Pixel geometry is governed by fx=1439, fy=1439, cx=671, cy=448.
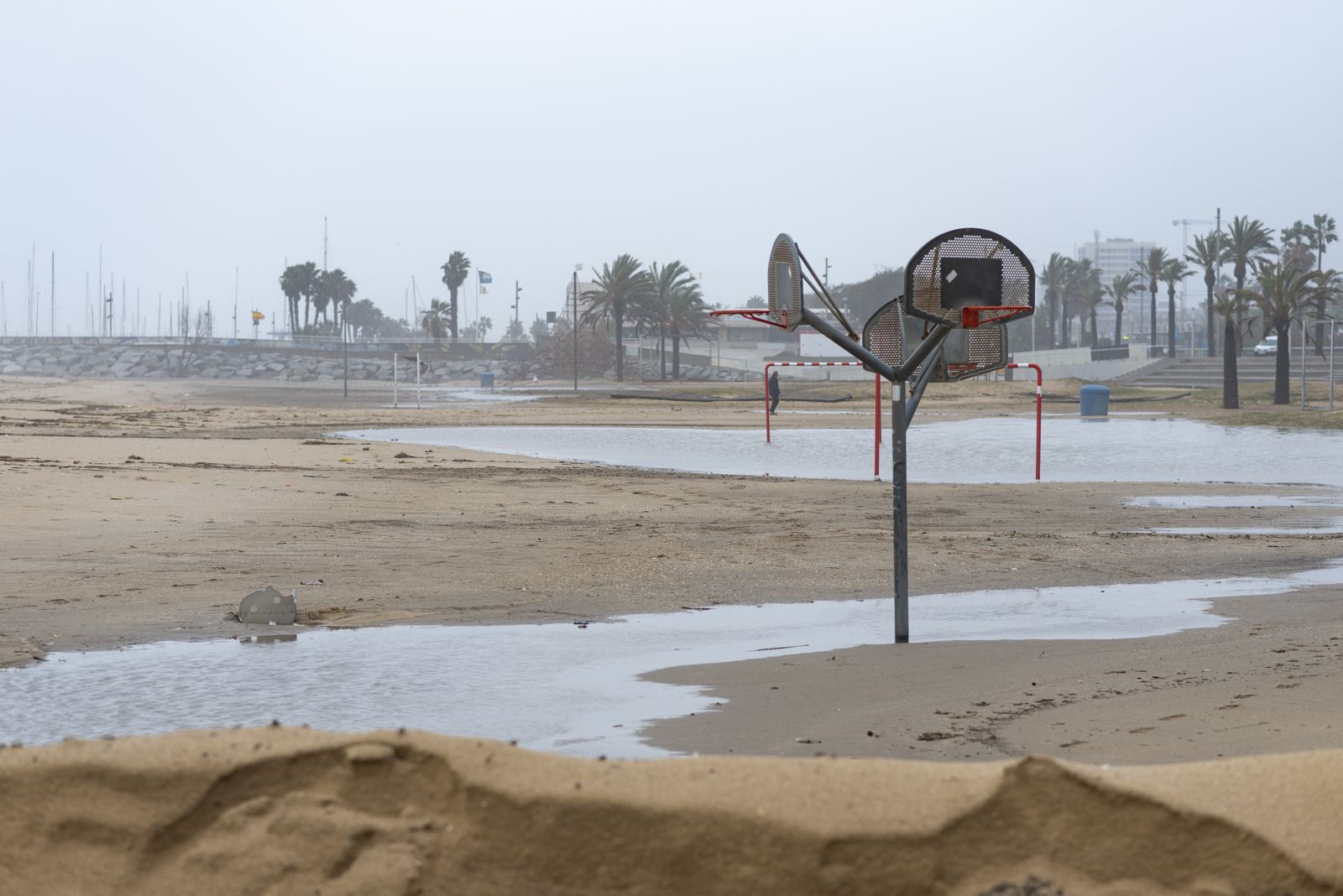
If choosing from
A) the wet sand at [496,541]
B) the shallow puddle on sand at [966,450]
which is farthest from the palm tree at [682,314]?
the wet sand at [496,541]

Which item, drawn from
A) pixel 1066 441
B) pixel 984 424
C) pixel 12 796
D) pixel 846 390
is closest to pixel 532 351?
pixel 846 390

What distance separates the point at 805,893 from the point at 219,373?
12524cm

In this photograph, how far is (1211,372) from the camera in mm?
80812

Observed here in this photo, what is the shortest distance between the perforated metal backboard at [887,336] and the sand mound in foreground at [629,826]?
20.8 feet

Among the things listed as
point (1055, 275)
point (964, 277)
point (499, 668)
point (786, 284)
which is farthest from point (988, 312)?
point (1055, 275)

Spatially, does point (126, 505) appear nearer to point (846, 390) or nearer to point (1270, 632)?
point (1270, 632)

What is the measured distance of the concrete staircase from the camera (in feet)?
245

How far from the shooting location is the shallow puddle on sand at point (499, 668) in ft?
21.0

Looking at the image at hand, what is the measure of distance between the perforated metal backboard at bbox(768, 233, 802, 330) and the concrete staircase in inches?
2674

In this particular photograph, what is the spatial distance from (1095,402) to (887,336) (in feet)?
138

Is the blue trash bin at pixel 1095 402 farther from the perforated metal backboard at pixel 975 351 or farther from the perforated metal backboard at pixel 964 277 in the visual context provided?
the perforated metal backboard at pixel 964 277

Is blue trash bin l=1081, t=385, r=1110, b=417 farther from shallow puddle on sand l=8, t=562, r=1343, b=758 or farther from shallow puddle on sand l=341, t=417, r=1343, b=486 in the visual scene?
shallow puddle on sand l=8, t=562, r=1343, b=758

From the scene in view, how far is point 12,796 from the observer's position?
3137 millimetres

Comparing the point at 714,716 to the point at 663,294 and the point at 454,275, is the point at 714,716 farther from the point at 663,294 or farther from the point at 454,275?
the point at 454,275
